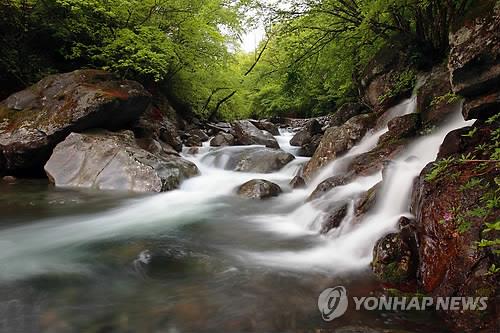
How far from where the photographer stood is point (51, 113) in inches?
369

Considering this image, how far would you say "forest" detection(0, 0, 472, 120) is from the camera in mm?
7516

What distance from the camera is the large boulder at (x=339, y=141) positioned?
8492 millimetres

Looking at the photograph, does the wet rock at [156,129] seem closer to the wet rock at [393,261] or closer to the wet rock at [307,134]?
the wet rock at [307,134]

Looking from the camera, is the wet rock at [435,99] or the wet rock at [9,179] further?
the wet rock at [9,179]

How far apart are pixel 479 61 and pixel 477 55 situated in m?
0.07

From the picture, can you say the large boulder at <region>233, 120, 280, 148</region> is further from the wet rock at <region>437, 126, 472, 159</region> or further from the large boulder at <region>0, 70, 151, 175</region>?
the wet rock at <region>437, 126, 472, 159</region>

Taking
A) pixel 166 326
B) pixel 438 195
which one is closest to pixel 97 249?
pixel 166 326

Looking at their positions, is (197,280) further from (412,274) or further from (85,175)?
(85,175)

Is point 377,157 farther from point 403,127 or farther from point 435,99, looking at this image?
point 435,99

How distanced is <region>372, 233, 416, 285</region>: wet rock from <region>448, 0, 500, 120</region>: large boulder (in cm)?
198

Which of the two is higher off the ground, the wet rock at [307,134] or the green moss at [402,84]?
the wet rock at [307,134]

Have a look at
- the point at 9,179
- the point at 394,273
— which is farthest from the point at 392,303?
the point at 9,179

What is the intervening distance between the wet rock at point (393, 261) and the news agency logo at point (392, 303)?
1.08 ft

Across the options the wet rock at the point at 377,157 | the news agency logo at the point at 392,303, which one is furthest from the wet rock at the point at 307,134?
the news agency logo at the point at 392,303
